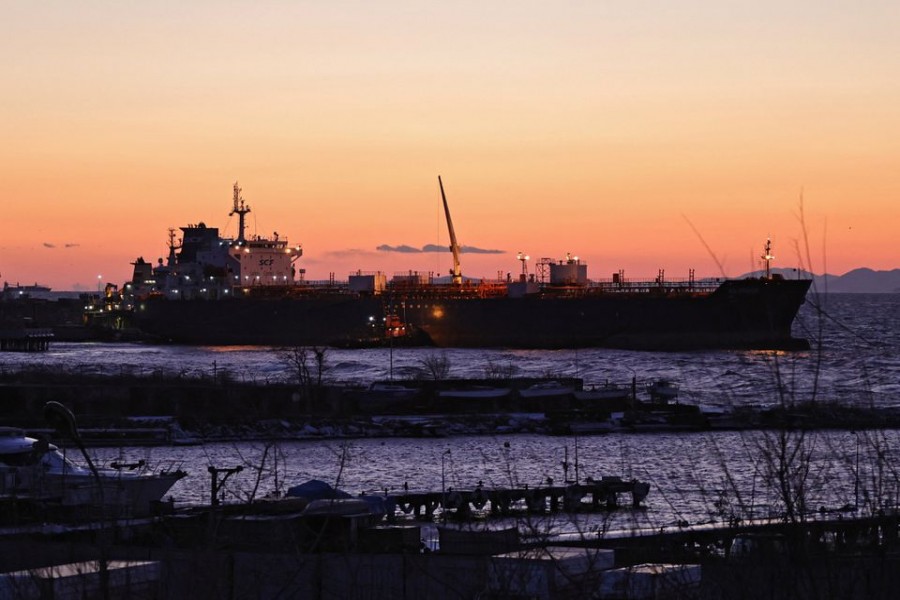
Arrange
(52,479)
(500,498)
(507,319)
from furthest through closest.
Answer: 1. (507,319)
2. (500,498)
3. (52,479)

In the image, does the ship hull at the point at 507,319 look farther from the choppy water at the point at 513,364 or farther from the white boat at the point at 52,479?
the white boat at the point at 52,479

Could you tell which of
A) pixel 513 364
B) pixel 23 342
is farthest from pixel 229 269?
pixel 513 364

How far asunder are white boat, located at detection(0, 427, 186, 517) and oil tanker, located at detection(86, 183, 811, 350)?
40749mm

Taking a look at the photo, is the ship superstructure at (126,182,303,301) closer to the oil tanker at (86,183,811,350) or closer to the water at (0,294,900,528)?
the oil tanker at (86,183,811,350)

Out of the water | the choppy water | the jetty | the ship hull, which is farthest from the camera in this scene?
the jetty

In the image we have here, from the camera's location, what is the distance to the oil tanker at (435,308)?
59.9 metres

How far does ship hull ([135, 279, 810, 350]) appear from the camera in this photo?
2331 inches

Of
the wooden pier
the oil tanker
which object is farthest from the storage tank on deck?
the wooden pier

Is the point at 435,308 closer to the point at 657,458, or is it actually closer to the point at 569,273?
the point at 569,273

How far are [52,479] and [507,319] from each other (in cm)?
5024

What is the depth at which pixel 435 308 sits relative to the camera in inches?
2643

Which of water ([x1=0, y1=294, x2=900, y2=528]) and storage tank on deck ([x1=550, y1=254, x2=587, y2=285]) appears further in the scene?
storage tank on deck ([x1=550, y1=254, x2=587, y2=285])

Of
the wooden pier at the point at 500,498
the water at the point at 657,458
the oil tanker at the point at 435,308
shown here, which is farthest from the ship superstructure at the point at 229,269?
the wooden pier at the point at 500,498

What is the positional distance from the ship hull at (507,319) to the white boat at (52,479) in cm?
4149
